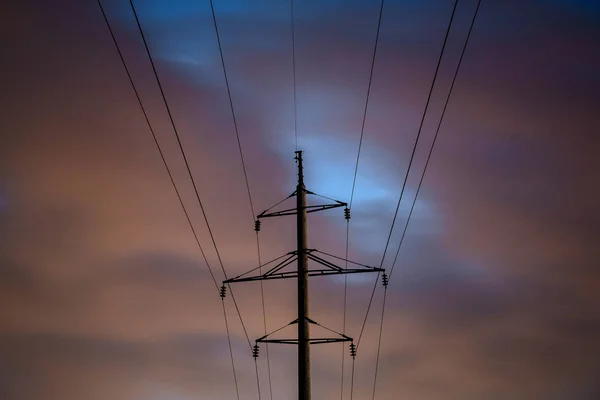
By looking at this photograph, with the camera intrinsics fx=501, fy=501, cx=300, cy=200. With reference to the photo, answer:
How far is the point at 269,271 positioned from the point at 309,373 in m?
3.89

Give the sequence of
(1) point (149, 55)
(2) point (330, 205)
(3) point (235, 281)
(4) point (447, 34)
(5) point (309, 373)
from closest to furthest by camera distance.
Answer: (1) point (149, 55), (4) point (447, 34), (5) point (309, 373), (3) point (235, 281), (2) point (330, 205)

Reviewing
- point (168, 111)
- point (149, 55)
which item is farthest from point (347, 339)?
point (149, 55)

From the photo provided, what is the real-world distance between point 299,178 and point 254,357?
24.4ft

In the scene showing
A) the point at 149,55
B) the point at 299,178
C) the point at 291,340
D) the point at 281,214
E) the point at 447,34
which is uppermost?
the point at 299,178

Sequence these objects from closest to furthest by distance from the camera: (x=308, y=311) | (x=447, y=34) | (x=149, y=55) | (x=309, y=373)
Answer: (x=149, y=55)
(x=447, y=34)
(x=309, y=373)
(x=308, y=311)

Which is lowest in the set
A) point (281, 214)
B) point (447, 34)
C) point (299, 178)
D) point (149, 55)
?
point (149, 55)

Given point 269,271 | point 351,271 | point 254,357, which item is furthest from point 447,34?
point 254,357

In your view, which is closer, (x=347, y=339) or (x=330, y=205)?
(x=347, y=339)

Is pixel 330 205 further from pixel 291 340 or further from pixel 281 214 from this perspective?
pixel 291 340

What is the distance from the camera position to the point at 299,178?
69.7 feet

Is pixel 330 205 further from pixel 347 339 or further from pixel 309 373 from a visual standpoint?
pixel 309 373

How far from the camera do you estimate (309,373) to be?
53.5ft

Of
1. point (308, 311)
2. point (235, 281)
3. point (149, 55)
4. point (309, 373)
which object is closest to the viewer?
point (149, 55)

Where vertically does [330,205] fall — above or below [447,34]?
above
